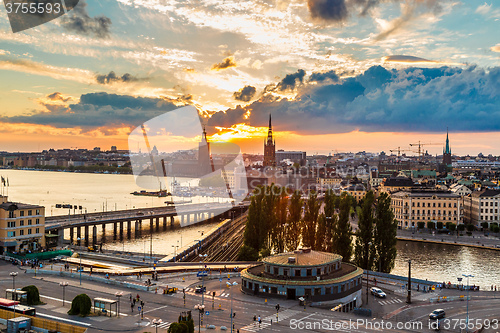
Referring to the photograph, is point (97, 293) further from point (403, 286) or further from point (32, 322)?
point (403, 286)

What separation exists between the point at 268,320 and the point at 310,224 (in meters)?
25.8

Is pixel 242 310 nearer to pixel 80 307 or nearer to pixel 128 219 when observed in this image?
pixel 80 307

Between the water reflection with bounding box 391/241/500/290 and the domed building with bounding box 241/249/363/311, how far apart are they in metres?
17.9

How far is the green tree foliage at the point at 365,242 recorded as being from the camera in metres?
45.0

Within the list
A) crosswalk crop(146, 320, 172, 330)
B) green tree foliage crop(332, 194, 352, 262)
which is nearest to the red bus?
crosswalk crop(146, 320, 172, 330)

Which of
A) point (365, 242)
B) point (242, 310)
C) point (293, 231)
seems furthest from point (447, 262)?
point (242, 310)

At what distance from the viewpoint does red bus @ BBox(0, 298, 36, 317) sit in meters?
24.2

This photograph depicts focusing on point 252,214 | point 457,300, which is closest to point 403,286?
point 457,300

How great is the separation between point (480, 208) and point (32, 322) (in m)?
76.9

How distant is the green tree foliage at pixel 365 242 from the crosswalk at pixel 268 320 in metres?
18.5

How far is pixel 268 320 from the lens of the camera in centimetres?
2570

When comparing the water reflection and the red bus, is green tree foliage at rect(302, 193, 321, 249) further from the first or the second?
the red bus

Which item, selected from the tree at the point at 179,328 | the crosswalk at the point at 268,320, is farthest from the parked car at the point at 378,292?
the tree at the point at 179,328

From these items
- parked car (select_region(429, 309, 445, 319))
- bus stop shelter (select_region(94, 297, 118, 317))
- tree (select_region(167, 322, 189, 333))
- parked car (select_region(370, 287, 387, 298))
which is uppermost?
tree (select_region(167, 322, 189, 333))
